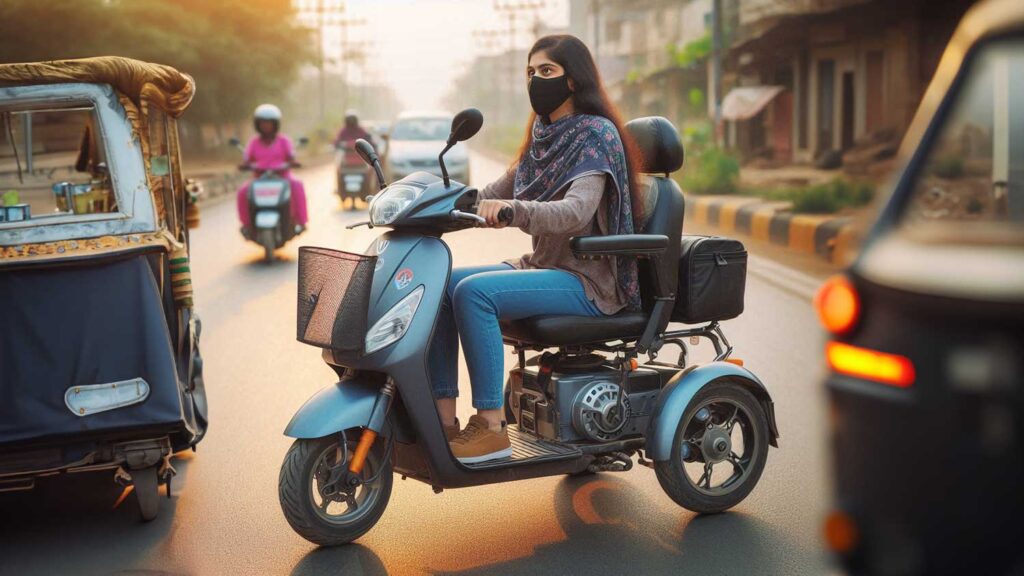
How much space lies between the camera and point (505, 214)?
4.22 meters

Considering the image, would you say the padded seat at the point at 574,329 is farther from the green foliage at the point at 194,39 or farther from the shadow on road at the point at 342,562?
the green foliage at the point at 194,39

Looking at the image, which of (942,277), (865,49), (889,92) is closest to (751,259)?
(942,277)

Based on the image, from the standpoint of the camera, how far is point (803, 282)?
11945 millimetres

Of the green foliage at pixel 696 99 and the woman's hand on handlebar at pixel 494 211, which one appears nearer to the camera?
the woman's hand on handlebar at pixel 494 211

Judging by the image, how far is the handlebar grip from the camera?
13.8ft

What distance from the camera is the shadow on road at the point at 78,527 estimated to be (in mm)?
4426

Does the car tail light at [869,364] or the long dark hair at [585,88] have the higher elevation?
the long dark hair at [585,88]

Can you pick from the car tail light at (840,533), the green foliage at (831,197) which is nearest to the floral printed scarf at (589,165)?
the car tail light at (840,533)

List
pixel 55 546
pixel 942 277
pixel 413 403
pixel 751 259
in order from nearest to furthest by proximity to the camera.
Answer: pixel 942 277 < pixel 413 403 < pixel 55 546 < pixel 751 259

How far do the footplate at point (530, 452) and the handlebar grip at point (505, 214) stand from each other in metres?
0.83

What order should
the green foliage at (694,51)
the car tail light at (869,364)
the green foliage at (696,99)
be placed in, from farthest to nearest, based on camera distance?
the green foliage at (696,99) → the green foliage at (694,51) → the car tail light at (869,364)

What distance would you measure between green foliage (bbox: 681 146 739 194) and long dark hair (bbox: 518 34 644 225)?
18866mm

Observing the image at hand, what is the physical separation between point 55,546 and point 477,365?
167cm

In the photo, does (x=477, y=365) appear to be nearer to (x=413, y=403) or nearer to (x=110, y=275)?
(x=413, y=403)
